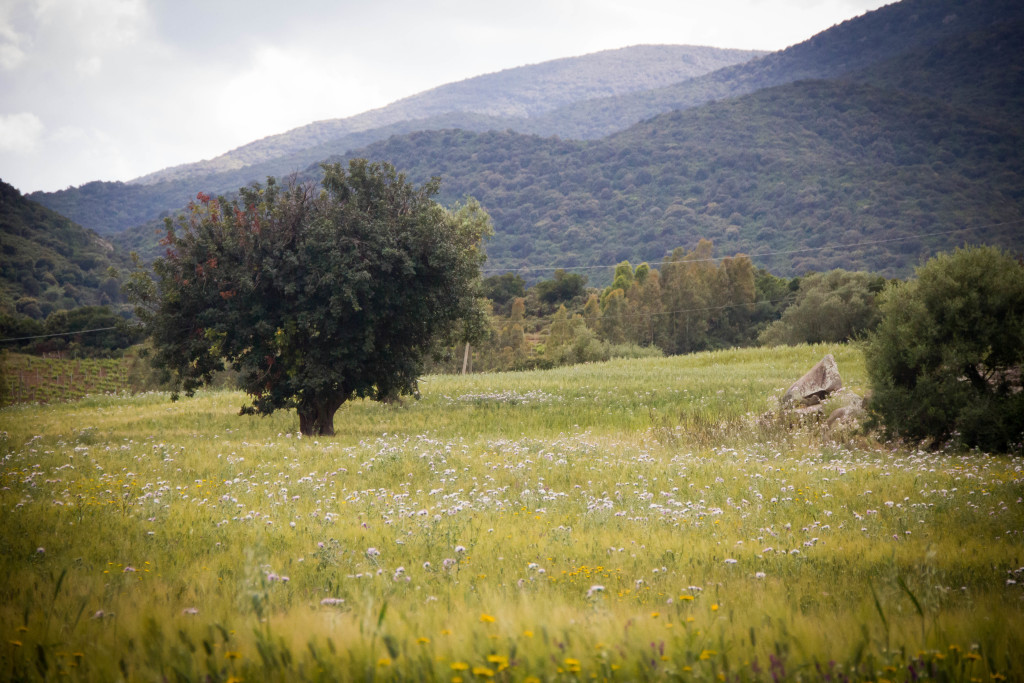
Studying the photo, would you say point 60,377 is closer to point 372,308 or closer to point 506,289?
point 506,289

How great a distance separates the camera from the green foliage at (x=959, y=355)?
16.1m

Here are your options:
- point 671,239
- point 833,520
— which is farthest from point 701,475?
point 671,239

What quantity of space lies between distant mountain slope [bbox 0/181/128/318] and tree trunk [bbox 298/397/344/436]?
310 ft

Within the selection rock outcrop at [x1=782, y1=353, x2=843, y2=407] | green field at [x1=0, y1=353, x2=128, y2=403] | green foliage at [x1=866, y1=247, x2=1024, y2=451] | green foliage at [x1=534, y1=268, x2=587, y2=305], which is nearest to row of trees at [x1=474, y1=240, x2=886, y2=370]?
green foliage at [x1=534, y1=268, x2=587, y2=305]

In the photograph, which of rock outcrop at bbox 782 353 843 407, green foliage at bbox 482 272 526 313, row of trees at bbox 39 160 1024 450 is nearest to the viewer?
row of trees at bbox 39 160 1024 450

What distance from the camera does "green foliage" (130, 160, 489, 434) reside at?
18797mm

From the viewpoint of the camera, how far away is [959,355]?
54.1 feet

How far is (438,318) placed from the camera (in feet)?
69.6

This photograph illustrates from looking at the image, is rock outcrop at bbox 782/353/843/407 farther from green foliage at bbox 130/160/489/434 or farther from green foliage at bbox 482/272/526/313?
green foliage at bbox 482/272/526/313

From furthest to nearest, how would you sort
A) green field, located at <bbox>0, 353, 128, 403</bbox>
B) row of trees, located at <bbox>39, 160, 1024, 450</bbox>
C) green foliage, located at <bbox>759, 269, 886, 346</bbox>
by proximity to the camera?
green field, located at <bbox>0, 353, 128, 403</bbox> < green foliage, located at <bbox>759, 269, 886, 346</bbox> < row of trees, located at <bbox>39, 160, 1024, 450</bbox>

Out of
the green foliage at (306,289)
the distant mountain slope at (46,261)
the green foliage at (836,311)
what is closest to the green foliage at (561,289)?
the green foliage at (836,311)

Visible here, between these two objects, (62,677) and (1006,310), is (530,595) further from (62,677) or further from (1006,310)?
(1006,310)

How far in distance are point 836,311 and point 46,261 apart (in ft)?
412

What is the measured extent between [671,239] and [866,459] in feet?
571
